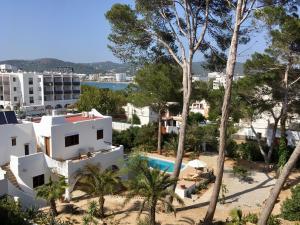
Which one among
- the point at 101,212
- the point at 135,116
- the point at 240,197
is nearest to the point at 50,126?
the point at 101,212

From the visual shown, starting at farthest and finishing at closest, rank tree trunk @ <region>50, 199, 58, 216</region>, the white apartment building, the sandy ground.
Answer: the white apartment building → tree trunk @ <region>50, 199, 58, 216</region> → the sandy ground

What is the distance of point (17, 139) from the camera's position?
69.4ft

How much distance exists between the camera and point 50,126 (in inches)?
826

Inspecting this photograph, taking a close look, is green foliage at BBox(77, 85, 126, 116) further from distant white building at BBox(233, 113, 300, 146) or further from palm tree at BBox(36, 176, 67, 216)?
palm tree at BBox(36, 176, 67, 216)

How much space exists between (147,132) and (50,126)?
1310 centimetres

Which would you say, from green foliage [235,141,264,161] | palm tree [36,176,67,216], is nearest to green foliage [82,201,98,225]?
palm tree [36,176,67,216]

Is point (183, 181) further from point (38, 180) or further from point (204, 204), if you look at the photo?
point (38, 180)

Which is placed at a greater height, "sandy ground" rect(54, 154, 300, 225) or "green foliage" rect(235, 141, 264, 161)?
"green foliage" rect(235, 141, 264, 161)

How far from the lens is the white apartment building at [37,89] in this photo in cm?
7288

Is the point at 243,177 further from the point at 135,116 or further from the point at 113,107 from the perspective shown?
the point at 113,107

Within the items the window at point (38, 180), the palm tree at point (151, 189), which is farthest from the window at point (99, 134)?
the palm tree at point (151, 189)

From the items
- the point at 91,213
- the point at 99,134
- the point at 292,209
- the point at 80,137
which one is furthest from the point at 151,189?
the point at 99,134

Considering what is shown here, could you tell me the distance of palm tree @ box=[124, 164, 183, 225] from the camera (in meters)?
14.3

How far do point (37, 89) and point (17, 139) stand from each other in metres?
58.2
